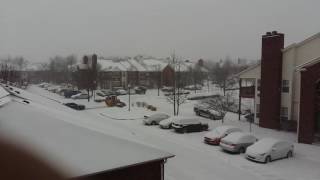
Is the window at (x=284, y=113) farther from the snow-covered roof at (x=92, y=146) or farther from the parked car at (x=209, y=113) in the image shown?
the snow-covered roof at (x=92, y=146)

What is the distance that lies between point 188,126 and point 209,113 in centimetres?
636

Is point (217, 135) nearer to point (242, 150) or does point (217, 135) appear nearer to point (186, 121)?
point (242, 150)

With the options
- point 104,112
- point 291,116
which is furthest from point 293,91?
point 104,112

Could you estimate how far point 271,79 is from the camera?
24.7 meters

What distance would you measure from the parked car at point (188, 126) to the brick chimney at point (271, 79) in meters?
4.91

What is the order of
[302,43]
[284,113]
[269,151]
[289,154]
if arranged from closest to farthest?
[269,151] → [289,154] → [302,43] → [284,113]

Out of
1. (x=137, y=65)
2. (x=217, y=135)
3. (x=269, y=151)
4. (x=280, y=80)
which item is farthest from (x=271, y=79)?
(x=137, y=65)

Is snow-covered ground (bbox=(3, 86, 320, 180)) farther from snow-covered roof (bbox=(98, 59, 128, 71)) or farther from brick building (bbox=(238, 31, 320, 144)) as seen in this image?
snow-covered roof (bbox=(98, 59, 128, 71))

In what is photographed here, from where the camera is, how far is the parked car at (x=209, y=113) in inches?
1094

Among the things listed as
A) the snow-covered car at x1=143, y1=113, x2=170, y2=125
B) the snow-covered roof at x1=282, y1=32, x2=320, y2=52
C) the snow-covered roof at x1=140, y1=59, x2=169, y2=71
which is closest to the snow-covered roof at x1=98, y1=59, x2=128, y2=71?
the snow-covered roof at x1=140, y1=59, x2=169, y2=71

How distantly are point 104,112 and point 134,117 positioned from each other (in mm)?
4588

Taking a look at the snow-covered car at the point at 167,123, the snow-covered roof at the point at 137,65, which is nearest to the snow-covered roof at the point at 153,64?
A: the snow-covered roof at the point at 137,65

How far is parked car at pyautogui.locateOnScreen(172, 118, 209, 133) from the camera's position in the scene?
22.2 m

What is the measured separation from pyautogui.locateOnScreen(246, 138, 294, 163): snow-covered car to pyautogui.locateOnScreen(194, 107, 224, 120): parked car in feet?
35.6
